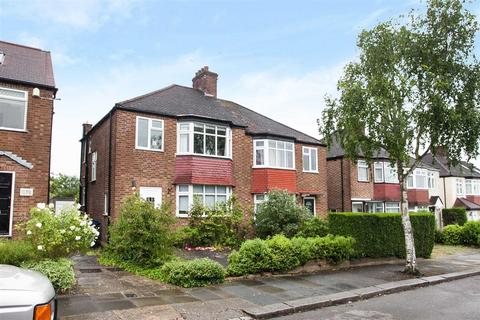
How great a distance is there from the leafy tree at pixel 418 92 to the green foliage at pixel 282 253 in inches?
88.3

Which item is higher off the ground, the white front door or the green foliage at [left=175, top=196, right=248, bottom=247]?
the white front door

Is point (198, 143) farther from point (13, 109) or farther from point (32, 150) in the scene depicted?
point (13, 109)

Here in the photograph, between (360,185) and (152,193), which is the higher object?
(360,185)

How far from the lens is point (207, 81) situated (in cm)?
2297

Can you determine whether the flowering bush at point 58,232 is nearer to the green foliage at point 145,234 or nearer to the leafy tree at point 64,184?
the green foliage at point 145,234

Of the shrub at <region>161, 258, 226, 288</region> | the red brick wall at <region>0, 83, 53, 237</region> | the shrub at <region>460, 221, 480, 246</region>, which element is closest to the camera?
the shrub at <region>161, 258, 226, 288</region>

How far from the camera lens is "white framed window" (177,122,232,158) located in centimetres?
1798

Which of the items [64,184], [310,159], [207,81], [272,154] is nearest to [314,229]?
[272,154]

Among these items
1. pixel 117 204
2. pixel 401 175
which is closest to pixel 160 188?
pixel 117 204

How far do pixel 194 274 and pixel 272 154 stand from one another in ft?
40.6

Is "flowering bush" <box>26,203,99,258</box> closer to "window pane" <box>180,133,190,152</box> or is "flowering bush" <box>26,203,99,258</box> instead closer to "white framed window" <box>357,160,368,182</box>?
"window pane" <box>180,133,190,152</box>

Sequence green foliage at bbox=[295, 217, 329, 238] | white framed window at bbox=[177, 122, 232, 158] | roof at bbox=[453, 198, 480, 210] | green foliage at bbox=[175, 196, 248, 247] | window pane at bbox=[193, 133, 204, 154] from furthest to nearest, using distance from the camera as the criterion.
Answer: roof at bbox=[453, 198, 480, 210], window pane at bbox=[193, 133, 204, 154], white framed window at bbox=[177, 122, 232, 158], green foliage at bbox=[175, 196, 248, 247], green foliage at bbox=[295, 217, 329, 238]

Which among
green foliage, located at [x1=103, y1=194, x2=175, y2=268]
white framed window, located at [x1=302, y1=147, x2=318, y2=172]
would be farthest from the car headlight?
white framed window, located at [x1=302, y1=147, x2=318, y2=172]

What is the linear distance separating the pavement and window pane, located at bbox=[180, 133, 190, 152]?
733 centimetres
